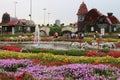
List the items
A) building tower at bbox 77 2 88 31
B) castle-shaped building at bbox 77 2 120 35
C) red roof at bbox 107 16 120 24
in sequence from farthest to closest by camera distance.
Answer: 1. building tower at bbox 77 2 88 31
2. red roof at bbox 107 16 120 24
3. castle-shaped building at bbox 77 2 120 35

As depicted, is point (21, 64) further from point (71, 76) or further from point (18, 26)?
point (18, 26)

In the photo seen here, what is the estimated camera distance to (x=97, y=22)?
7875 cm

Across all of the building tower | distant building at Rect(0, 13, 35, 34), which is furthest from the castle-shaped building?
distant building at Rect(0, 13, 35, 34)

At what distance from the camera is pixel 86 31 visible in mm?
81312

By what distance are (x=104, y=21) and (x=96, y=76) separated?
6775 centimetres

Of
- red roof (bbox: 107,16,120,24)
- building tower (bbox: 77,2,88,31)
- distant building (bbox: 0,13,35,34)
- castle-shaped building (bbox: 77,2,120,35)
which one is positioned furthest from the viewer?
distant building (bbox: 0,13,35,34)

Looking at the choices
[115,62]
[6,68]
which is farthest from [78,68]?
[115,62]

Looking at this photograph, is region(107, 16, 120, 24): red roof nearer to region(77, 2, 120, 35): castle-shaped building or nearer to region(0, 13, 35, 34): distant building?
region(77, 2, 120, 35): castle-shaped building

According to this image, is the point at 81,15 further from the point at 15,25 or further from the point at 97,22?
the point at 15,25

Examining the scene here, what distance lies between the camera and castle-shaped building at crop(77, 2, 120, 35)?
78.0 metres

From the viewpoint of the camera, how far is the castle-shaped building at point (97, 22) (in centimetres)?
7800

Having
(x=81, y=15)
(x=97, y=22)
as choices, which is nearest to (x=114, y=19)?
(x=97, y=22)

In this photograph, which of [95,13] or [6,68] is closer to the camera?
[6,68]

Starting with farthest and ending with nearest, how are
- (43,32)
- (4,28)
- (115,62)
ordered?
(4,28) → (43,32) → (115,62)
